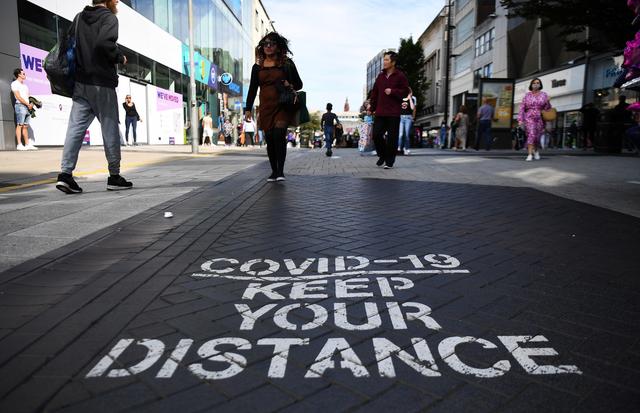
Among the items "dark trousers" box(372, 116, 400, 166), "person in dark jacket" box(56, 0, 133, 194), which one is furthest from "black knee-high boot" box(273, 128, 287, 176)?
"dark trousers" box(372, 116, 400, 166)

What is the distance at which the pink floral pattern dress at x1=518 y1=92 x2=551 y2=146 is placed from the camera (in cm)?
1218

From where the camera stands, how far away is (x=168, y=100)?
2817 cm

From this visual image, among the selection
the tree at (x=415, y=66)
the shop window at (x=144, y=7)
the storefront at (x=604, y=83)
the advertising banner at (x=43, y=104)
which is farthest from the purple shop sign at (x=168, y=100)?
the tree at (x=415, y=66)

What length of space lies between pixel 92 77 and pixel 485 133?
16911mm

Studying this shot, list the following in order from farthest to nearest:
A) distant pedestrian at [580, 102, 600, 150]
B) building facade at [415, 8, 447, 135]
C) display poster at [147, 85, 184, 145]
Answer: building facade at [415, 8, 447, 135] → display poster at [147, 85, 184, 145] → distant pedestrian at [580, 102, 600, 150]

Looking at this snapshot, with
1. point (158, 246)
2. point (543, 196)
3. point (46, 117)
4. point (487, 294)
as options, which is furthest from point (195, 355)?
point (46, 117)

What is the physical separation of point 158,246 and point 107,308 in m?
1.29

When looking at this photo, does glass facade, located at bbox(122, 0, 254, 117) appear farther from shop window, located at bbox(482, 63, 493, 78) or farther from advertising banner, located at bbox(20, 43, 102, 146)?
shop window, located at bbox(482, 63, 493, 78)

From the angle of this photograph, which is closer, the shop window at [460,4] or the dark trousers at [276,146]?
the dark trousers at [276,146]

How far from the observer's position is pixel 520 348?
2025mm

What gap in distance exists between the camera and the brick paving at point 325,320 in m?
1.69

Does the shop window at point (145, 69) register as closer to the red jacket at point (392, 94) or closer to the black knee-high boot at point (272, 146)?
the red jacket at point (392, 94)

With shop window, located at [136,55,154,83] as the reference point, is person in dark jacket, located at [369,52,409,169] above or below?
below

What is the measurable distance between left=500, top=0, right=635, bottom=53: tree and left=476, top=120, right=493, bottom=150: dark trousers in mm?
3719
